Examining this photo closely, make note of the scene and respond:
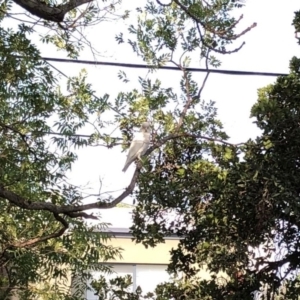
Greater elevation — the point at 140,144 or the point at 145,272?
the point at 145,272

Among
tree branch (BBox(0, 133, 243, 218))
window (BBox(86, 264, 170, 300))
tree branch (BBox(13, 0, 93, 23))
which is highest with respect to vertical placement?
window (BBox(86, 264, 170, 300))

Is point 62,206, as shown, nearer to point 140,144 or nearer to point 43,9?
point 140,144

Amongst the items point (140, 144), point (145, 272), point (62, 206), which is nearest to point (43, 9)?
point (62, 206)

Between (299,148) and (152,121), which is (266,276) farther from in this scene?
(152,121)

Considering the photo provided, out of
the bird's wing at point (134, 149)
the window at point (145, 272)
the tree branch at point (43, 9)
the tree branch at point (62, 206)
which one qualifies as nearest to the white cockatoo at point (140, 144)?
the bird's wing at point (134, 149)

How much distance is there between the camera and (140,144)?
206 centimetres

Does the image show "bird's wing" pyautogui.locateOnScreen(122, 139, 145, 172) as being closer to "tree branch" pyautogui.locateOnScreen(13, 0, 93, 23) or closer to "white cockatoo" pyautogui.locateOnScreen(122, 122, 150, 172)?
"white cockatoo" pyautogui.locateOnScreen(122, 122, 150, 172)

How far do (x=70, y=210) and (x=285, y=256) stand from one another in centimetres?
79

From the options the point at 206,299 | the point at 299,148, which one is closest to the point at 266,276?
the point at 206,299

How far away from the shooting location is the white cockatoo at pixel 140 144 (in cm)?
202

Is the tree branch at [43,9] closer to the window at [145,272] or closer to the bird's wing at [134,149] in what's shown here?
the bird's wing at [134,149]

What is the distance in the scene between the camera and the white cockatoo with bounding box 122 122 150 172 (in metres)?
2.02

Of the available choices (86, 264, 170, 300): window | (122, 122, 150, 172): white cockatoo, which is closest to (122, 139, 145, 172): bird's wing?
(122, 122, 150, 172): white cockatoo

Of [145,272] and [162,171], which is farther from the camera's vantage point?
[145,272]
